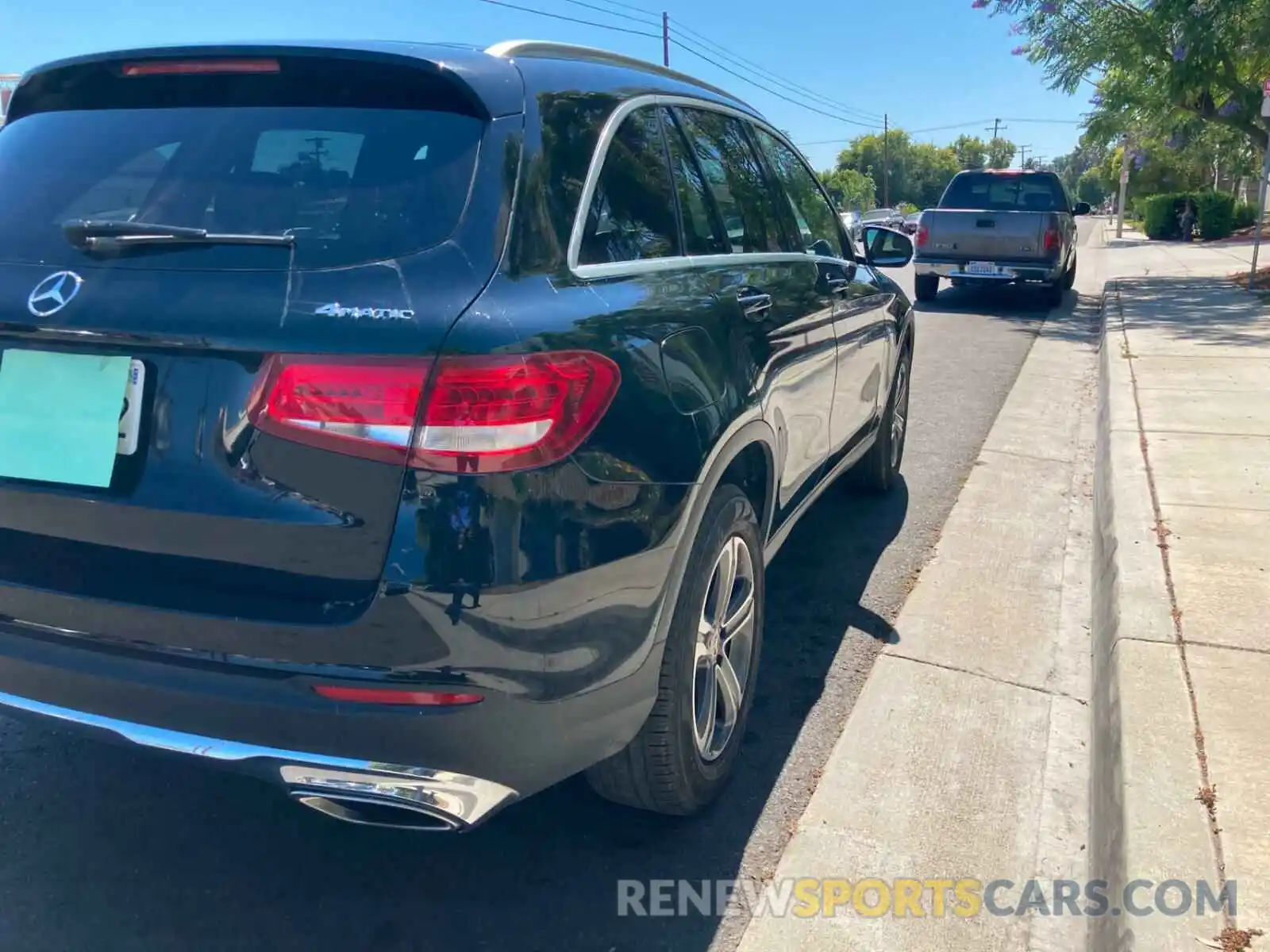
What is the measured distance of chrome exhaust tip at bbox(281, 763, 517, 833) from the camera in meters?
1.99

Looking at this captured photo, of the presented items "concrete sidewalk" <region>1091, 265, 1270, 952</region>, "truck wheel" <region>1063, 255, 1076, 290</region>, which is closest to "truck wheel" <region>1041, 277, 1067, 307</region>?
"truck wheel" <region>1063, 255, 1076, 290</region>

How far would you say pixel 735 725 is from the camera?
2.97 metres

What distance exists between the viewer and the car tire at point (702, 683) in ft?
8.17

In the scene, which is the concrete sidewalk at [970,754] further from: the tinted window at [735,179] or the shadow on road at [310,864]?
the tinted window at [735,179]

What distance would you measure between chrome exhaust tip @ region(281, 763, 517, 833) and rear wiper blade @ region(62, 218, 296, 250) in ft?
3.35

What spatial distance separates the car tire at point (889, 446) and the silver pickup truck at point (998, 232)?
9.19 metres

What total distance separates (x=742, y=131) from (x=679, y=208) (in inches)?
36.1

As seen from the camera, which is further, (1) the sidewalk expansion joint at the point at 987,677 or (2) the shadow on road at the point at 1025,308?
(2) the shadow on road at the point at 1025,308

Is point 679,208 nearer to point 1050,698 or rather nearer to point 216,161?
point 216,161

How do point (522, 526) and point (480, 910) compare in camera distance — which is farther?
point (480, 910)

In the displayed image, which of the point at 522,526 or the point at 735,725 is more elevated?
the point at 522,526

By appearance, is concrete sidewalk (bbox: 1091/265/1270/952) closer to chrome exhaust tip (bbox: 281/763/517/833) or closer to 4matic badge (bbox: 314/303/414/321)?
chrome exhaust tip (bbox: 281/763/517/833)

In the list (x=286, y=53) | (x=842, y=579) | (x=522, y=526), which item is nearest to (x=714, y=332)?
(x=522, y=526)

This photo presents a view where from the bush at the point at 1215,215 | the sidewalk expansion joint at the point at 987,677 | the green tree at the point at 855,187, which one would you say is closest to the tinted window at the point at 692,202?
the sidewalk expansion joint at the point at 987,677
